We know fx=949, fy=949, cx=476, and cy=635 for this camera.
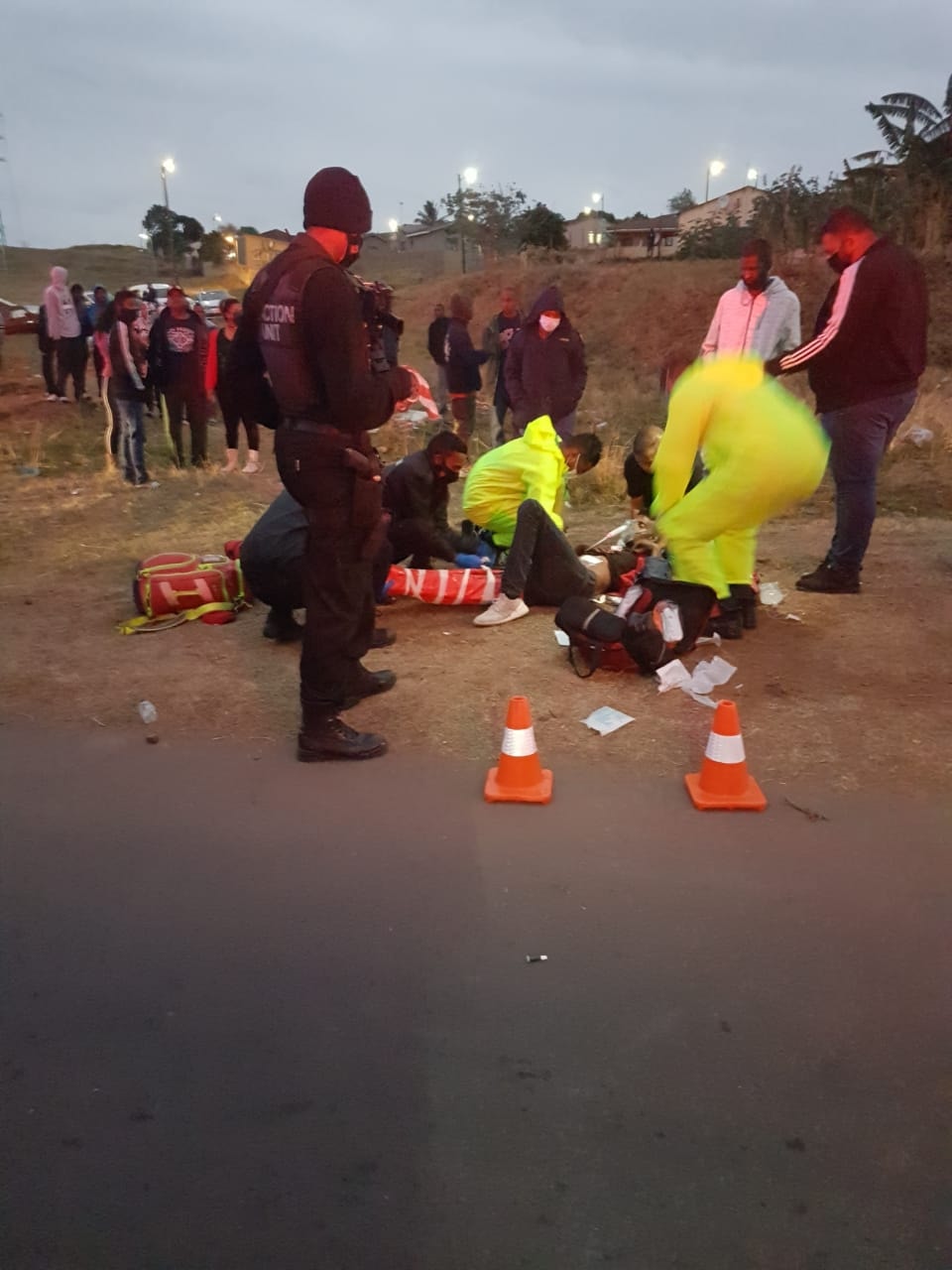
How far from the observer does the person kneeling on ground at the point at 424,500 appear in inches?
233

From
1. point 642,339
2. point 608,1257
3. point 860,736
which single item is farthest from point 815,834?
point 642,339

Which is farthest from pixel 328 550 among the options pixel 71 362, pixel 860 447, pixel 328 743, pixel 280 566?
pixel 71 362

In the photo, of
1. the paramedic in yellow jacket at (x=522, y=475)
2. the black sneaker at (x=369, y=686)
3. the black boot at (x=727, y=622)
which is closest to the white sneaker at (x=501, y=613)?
the paramedic in yellow jacket at (x=522, y=475)

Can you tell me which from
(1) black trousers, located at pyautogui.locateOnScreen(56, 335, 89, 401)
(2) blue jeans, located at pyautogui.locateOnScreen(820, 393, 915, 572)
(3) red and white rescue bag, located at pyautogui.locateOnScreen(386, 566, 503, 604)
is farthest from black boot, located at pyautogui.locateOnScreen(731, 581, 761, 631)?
(1) black trousers, located at pyautogui.locateOnScreen(56, 335, 89, 401)

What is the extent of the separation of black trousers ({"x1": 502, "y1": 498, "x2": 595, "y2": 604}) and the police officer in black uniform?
1.69 m

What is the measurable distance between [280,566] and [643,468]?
2.87m

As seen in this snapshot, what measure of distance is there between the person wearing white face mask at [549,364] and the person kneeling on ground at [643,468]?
1.69m

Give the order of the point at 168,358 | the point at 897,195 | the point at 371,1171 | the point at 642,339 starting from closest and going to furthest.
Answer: the point at 371,1171 < the point at 168,358 < the point at 897,195 < the point at 642,339

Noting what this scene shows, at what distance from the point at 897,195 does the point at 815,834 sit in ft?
83.6

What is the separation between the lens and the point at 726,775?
3.58 meters

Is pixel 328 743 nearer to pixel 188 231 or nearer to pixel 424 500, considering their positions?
pixel 424 500

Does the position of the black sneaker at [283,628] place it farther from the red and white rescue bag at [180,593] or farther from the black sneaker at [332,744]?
the black sneaker at [332,744]

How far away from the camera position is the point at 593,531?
7781 mm

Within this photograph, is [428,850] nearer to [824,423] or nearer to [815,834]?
[815,834]
